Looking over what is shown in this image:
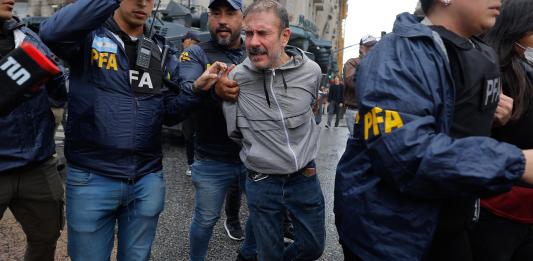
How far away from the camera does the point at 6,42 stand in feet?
6.90

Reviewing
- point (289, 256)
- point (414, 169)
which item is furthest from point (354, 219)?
point (289, 256)

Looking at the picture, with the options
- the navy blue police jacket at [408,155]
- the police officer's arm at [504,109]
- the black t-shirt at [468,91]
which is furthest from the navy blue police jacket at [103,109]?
the police officer's arm at [504,109]

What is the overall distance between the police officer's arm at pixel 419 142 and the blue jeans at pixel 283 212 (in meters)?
0.99

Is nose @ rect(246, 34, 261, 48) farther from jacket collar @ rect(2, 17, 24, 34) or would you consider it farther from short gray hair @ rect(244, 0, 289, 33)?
jacket collar @ rect(2, 17, 24, 34)

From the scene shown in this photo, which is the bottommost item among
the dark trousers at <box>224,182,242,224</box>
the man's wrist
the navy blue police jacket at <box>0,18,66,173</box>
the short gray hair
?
the dark trousers at <box>224,182,242,224</box>

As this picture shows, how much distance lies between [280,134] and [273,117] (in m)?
0.11

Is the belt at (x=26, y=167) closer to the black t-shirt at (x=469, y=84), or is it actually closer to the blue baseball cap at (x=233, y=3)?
the blue baseball cap at (x=233, y=3)

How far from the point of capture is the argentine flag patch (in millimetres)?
1962

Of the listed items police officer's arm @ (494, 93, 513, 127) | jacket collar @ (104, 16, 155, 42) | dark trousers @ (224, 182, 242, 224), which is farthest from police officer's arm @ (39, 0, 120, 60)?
dark trousers @ (224, 182, 242, 224)

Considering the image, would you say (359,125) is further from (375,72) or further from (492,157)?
(492,157)

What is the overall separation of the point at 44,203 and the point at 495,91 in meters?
2.36

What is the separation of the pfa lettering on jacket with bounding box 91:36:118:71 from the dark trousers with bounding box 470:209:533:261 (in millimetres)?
1944

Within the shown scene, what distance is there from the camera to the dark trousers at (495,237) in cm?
187

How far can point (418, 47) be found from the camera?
4.43 ft
